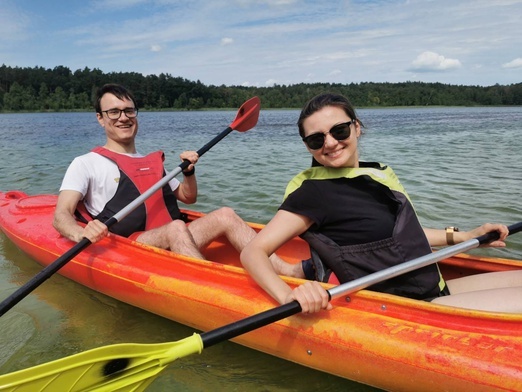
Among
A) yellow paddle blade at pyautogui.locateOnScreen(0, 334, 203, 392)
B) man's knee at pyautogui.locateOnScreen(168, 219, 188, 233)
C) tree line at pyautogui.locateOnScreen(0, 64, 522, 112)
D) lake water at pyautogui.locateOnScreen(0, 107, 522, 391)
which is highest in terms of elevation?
tree line at pyautogui.locateOnScreen(0, 64, 522, 112)

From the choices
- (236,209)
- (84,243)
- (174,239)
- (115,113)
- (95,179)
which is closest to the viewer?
(84,243)

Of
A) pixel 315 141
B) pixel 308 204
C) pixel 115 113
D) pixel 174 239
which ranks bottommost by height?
pixel 174 239

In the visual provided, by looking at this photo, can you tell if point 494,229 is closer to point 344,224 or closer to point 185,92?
point 344,224

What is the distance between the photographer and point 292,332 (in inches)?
97.6

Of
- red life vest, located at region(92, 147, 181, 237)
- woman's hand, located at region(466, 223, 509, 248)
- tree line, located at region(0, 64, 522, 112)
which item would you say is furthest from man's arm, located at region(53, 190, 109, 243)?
tree line, located at region(0, 64, 522, 112)

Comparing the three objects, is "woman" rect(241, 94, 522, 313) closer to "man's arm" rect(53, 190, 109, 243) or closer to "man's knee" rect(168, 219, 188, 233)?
"man's knee" rect(168, 219, 188, 233)

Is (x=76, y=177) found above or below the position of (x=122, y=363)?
above

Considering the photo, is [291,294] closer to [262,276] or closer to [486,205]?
[262,276]

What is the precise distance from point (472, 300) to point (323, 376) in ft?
3.02

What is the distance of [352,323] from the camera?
234 centimetres

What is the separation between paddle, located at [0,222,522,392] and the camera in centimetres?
182

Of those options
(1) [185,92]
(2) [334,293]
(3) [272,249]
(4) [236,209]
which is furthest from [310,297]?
(1) [185,92]

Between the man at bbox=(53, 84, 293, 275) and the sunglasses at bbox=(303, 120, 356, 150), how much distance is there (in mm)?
1075

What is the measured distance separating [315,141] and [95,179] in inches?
79.2
